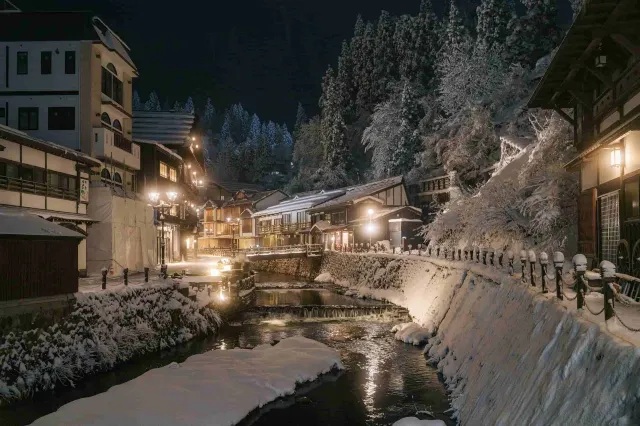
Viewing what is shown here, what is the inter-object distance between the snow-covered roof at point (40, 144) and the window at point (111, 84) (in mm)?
7039

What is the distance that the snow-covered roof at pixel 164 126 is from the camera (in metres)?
47.0

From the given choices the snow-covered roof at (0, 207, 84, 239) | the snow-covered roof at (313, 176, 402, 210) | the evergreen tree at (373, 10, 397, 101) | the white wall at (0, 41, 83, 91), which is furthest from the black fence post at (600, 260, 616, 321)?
the evergreen tree at (373, 10, 397, 101)

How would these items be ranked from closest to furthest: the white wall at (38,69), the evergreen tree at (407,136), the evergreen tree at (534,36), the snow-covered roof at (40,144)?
the snow-covered roof at (40,144)
the white wall at (38,69)
the evergreen tree at (534,36)
the evergreen tree at (407,136)

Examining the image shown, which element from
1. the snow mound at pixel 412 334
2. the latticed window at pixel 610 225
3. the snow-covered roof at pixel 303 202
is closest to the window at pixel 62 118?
the snow mound at pixel 412 334

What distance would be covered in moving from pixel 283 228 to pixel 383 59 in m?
32.9

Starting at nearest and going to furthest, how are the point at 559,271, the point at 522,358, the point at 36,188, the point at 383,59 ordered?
1. the point at 522,358
2. the point at 559,271
3. the point at 36,188
4. the point at 383,59

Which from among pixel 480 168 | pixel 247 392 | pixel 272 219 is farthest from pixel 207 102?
pixel 247 392

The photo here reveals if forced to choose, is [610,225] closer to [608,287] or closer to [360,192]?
[608,287]

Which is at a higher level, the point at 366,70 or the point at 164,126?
the point at 366,70

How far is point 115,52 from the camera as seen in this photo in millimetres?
34625

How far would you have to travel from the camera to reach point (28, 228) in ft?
55.0

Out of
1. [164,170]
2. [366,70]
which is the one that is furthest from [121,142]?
[366,70]

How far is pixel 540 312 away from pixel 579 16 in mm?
8165

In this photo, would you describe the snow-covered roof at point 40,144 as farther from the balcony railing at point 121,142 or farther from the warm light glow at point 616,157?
the warm light glow at point 616,157
